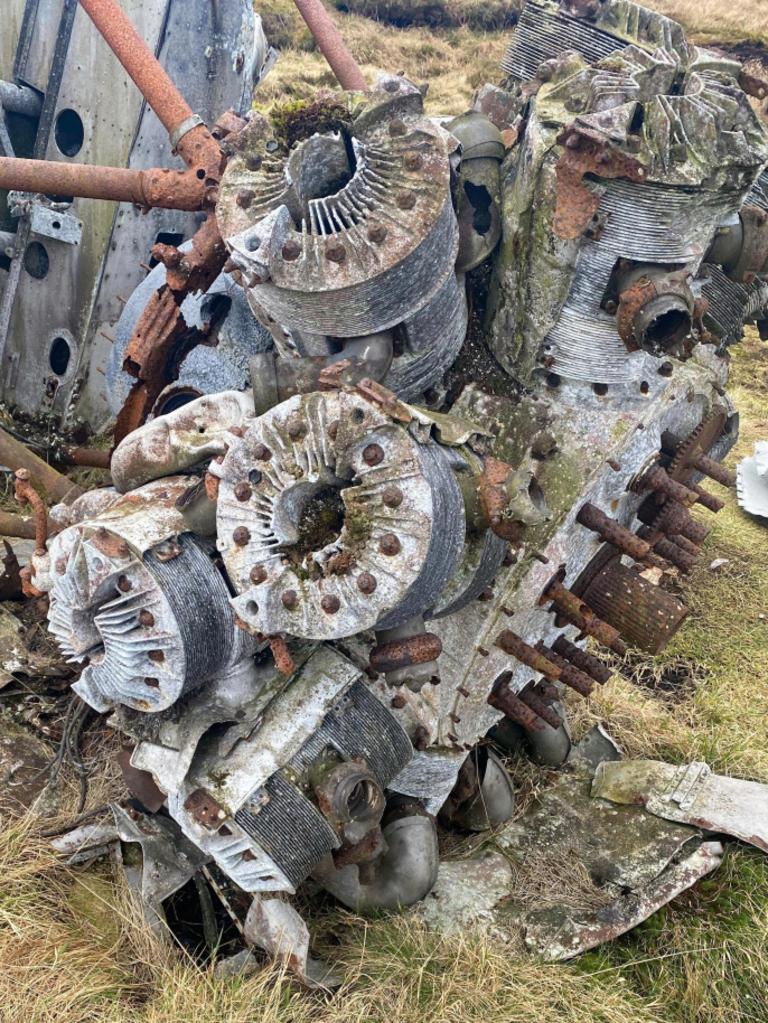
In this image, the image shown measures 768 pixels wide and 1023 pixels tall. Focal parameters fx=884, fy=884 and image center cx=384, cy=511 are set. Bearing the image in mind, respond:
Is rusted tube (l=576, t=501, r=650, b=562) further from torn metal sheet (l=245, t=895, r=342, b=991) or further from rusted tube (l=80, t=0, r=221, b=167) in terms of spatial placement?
rusted tube (l=80, t=0, r=221, b=167)

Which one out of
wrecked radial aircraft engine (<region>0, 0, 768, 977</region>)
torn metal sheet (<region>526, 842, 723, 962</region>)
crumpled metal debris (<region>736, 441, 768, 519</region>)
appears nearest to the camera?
wrecked radial aircraft engine (<region>0, 0, 768, 977</region>)

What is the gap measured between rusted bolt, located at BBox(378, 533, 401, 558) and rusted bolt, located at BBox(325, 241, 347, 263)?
0.86 m

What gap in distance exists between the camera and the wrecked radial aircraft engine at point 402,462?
8.24 ft

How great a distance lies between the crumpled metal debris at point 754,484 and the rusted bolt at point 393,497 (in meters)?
5.05

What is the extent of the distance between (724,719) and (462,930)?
2.12m

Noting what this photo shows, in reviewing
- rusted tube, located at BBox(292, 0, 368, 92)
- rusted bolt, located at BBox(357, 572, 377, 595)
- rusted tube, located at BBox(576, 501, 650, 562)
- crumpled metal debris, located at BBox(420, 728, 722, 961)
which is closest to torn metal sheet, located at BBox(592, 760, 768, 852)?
crumpled metal debris, located at BBox(420, 728, 722, 961)

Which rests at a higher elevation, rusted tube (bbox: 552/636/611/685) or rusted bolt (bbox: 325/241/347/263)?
rusted bolt (bbox: 325/241/347/263)

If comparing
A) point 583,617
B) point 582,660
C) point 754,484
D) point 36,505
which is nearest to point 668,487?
point 583,617

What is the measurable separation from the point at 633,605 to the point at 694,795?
893 mm

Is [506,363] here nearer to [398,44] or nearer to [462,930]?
[462,930]

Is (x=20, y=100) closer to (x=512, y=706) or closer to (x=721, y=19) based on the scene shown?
(x=512, y=706)

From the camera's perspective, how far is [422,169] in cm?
269

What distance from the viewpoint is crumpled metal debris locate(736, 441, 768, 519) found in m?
6.66

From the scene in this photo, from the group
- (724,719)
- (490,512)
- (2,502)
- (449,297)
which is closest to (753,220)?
(449,297)
